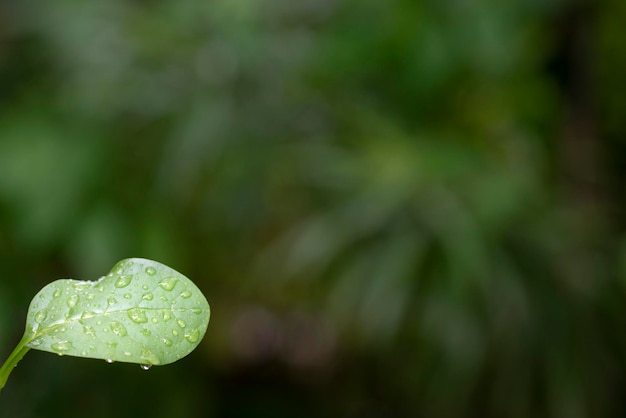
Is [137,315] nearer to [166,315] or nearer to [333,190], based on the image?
[166,315]

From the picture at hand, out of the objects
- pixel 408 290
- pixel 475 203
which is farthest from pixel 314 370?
pixel 475 203

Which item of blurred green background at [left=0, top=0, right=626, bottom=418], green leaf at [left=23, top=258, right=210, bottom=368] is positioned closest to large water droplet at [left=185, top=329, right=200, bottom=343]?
green leaf at [left=23, top=258, right=210, bottom=368]

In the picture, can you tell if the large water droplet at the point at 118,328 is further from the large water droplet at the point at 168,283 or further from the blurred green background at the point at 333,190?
the blurred green background at the point at 333,190

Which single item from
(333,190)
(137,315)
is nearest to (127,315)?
(137,315)

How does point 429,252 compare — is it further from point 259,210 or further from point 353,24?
point 353,24

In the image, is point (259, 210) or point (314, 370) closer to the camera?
point (259, 210)

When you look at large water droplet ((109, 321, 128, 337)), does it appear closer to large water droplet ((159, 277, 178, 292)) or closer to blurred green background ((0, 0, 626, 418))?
large water droplet ((159, 277, 178, 292))

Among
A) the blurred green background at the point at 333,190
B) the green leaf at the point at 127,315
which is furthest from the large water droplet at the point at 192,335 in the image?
the blurred green background at the point at 333,190
